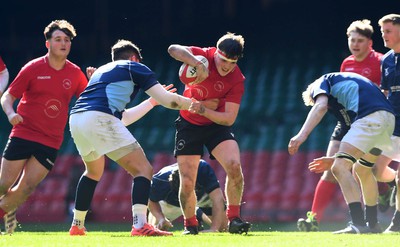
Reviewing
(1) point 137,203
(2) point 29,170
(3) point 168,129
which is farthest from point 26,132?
(3) point 168,129

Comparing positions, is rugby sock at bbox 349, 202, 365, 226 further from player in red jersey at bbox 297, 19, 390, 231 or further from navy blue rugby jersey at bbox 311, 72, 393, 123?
player in red jersey at bbox 297, 19, 390, 231

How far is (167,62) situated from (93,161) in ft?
43.6

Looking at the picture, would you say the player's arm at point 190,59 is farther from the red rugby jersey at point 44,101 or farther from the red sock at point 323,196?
the red sock at point 323,196

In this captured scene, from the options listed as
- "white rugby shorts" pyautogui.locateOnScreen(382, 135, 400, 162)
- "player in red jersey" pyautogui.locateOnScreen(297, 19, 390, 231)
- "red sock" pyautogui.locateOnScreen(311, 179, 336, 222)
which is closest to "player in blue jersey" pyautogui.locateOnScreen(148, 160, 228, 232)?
"player in red jersey" pyautogui.locateOnScreen(297, 19, 390, 231)

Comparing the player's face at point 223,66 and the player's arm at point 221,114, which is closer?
the player's arm at point 221,114

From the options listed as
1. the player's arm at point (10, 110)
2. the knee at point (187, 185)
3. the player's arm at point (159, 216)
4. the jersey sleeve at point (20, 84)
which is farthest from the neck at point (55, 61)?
the player's arm at point (159, 216)

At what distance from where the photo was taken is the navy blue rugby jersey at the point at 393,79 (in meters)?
10.7

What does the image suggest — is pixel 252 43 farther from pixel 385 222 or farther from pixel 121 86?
pixel 121 86

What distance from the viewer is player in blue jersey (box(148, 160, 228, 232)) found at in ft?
36.2

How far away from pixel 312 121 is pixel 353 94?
599mm

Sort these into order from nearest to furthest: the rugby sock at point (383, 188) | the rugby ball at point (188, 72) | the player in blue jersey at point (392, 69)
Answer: the rugby ball at point (188, 72) < the player in blue jersey at point (392, 69) < the rugby sock at point (383, 188)

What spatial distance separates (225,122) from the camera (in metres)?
9.81

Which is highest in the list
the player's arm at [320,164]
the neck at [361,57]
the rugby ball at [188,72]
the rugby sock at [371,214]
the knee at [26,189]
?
the neck at [361,57]

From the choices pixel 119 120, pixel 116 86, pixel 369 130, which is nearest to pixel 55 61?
pixel 116 86
